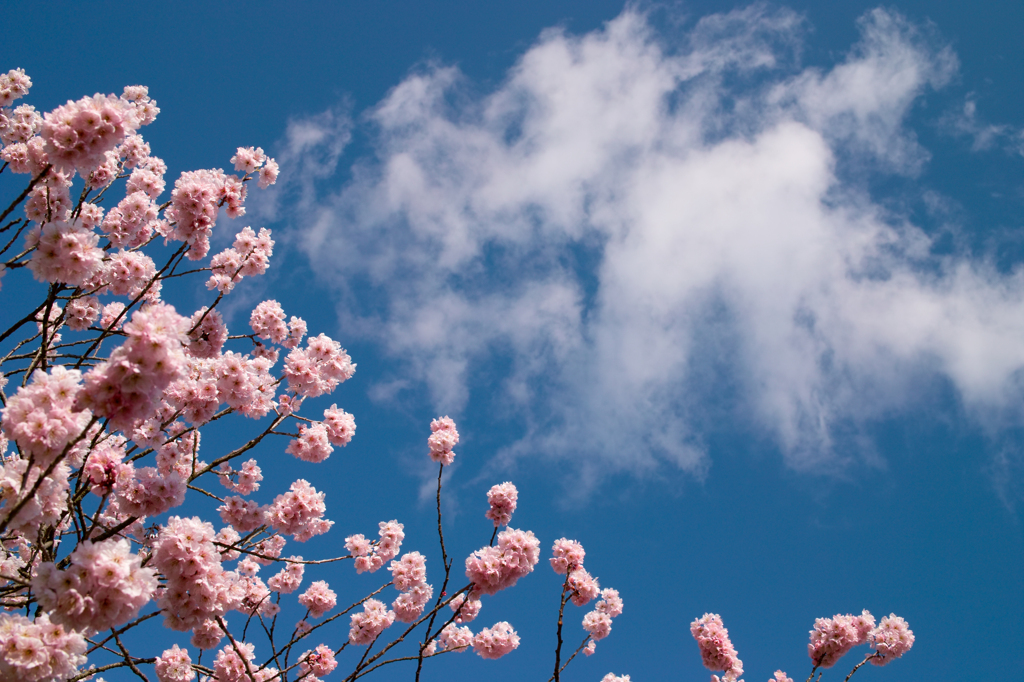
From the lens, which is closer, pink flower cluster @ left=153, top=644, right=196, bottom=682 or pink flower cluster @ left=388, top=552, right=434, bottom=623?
pink flower cluster @ left=153, top=644, right=196, bottom=682

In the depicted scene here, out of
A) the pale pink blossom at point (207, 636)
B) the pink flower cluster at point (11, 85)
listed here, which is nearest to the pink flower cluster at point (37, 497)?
the pale pink blossom at point (207, 636)

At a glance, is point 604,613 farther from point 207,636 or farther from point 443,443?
point 207,636

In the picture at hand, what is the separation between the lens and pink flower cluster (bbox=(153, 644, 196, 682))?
6.70 m

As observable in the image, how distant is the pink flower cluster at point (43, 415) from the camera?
3.15m

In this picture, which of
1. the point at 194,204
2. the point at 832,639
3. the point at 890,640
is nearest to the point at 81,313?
the point at 194,204

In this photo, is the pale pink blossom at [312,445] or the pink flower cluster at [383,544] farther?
the pink flower cluster at [383,544]

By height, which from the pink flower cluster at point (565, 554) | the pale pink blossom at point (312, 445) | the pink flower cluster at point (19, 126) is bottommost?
the pink flower cluster at point (565, 554)

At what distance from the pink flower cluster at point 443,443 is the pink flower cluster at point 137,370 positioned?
16.0 ft

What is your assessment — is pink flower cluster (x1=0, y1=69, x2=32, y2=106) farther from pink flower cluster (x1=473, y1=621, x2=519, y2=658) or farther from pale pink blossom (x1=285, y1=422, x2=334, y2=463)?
pink flower cluster (x1=473, y1=621, x2=519, y2=658)

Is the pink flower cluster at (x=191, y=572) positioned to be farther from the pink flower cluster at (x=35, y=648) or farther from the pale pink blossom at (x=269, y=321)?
the pale pink blossom at (x=269, y=321)

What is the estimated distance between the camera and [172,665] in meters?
6.70

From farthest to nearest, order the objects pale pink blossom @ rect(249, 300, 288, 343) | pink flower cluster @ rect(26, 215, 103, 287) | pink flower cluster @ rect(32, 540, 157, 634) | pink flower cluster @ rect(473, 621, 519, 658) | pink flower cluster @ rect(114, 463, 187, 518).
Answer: pink flower cluster @ rect(473, 621, 519, 658) < pale pink blossom @ rect(249, 300, 288, 343) < pink flower cluster @ rect(114, 463, 187, 518) < pink flower cluster @ rect(26, 215, 103, 287) < pink flower cluster @ rect(32, 540, 157, 634)

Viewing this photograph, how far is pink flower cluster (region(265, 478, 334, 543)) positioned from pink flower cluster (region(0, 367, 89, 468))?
11.3 ft

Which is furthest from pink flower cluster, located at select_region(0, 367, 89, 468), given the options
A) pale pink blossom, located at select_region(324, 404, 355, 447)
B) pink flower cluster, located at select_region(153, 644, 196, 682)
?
pink flower cluster, located at select_region(153, 644, 196, 682)
